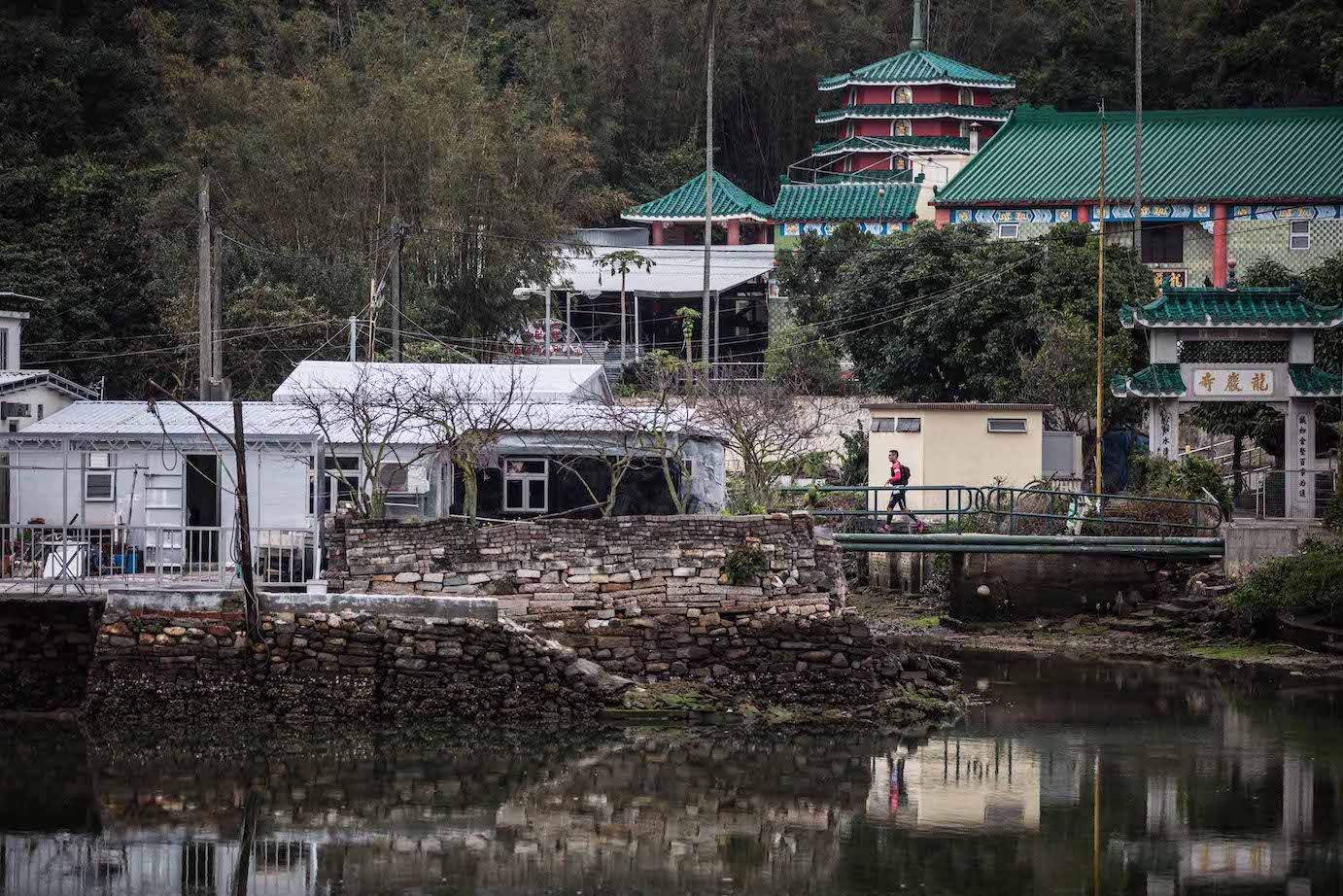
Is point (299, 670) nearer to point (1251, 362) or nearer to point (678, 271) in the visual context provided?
point (1251, 362)

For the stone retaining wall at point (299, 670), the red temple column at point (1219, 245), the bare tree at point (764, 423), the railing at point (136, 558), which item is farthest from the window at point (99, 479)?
the red temple column at point (1219, 245)

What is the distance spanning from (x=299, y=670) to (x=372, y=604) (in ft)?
3.95

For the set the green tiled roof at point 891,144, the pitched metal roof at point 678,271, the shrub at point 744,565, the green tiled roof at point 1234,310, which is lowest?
the shrub at point 744,565

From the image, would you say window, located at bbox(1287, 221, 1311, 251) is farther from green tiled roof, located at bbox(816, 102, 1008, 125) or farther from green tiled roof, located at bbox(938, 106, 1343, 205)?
green tiled roof, located at bbox(816, 102, 1008, 125)

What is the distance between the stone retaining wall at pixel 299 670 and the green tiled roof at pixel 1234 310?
14.5m

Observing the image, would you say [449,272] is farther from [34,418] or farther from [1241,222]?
[1241,222]

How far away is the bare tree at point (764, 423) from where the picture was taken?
2911 centimetres

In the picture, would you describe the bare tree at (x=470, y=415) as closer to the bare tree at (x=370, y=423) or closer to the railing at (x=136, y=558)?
the bare tree at (x=370, y=423)

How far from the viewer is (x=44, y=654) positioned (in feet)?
82.4

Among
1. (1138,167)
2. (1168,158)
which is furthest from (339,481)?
(1168,158)

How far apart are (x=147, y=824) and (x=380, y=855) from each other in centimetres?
277

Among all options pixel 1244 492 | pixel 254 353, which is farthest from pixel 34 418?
pixel 1244 492

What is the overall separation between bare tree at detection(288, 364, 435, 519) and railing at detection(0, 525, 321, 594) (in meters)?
1.54

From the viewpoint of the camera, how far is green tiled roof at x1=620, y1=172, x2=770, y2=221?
2244 inches
